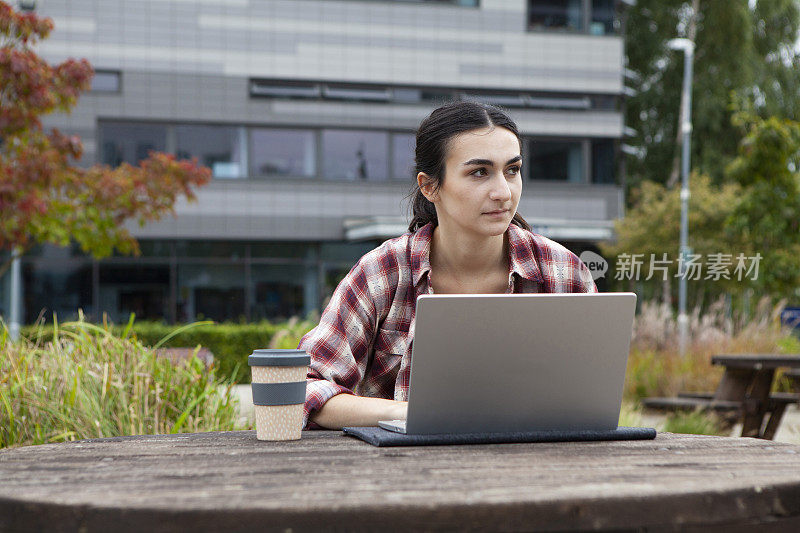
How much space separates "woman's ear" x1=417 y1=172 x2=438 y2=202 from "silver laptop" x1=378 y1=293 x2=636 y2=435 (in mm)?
1007

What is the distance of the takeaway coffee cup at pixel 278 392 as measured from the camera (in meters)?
1.82

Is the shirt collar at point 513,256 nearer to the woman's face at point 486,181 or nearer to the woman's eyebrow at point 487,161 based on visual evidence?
the woman's face at point 486,181

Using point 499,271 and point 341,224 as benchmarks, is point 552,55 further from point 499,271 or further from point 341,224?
point 499,271

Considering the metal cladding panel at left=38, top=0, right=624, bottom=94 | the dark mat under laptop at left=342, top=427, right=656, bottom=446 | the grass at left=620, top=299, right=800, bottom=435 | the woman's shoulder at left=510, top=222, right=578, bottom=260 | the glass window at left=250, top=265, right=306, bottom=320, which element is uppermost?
the metal cladding panel at left=38, top=0, right=624, bottom=94

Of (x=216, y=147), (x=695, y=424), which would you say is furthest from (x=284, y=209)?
(x=695, y=424)

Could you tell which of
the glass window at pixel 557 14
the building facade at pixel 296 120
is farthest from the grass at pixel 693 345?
the glass window at pixel 557 14

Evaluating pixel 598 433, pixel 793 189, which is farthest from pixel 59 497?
pixel 793 189

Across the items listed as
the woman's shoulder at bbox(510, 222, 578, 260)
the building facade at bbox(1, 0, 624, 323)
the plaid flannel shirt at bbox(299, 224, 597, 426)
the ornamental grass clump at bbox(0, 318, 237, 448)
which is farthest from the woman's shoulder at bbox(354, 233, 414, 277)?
the building facade at bbox(1, 0, 624, 323)

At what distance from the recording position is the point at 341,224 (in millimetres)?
21984

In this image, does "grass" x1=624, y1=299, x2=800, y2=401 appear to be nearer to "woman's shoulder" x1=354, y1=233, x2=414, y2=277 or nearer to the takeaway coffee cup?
"woman's shoulder" x1=354, y1=233, x2=414, y2=277

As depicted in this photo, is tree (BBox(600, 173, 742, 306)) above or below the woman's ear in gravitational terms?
below

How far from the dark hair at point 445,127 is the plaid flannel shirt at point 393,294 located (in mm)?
217

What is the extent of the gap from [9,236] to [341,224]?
12743 mm

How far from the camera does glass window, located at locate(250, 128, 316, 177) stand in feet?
71.6
